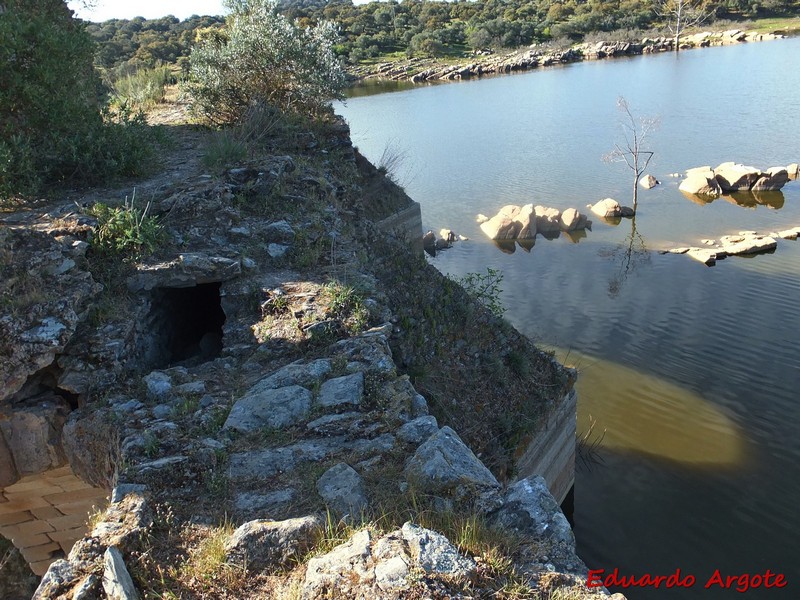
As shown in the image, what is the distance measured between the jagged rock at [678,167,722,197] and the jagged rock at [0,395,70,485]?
26.3 m

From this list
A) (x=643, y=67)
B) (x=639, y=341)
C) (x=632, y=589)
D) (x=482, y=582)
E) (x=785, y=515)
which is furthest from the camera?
(x=643, y=67)

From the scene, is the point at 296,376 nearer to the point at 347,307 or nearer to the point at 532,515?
the point at 347,307

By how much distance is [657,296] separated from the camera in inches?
712

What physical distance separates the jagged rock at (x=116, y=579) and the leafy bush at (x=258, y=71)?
10754mm

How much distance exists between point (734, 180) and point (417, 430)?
2646cm

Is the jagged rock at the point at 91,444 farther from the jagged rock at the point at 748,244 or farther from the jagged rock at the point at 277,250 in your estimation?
the jagged rock at the point at 748,244

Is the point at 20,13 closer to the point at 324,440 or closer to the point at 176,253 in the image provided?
the point at 176,253

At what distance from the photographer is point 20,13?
963 centimetres

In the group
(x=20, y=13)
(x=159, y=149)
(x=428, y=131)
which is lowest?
(x=428, y=131)

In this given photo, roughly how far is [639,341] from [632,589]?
752cm

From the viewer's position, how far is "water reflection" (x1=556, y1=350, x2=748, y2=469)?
38.0 ft

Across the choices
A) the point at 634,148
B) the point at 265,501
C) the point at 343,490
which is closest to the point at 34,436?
the point at 265,501

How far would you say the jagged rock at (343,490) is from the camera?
3.76 meters

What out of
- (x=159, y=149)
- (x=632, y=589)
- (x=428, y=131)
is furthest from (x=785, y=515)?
(x=428, y=131)
